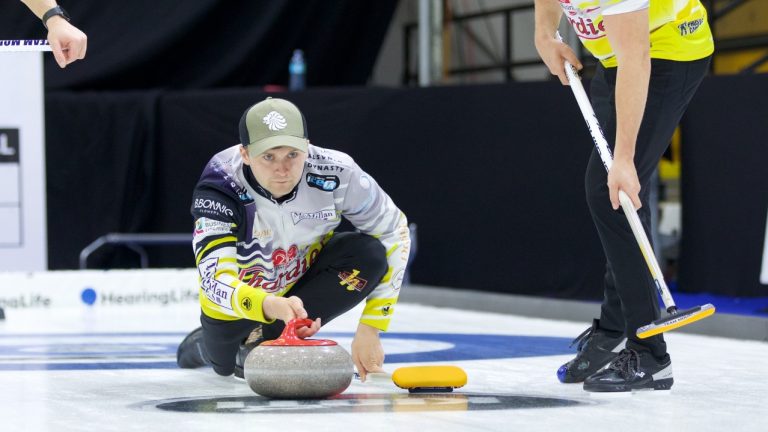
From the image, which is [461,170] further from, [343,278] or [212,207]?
[212,207]

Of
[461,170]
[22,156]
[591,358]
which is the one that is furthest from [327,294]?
[461,170]

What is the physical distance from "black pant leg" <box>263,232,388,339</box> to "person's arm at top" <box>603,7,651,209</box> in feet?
2.29

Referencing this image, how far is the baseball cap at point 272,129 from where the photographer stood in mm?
2742

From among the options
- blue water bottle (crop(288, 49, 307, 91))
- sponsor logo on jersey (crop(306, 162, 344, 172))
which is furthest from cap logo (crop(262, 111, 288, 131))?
blue water bottle (crop(288, 49, 307, 91))

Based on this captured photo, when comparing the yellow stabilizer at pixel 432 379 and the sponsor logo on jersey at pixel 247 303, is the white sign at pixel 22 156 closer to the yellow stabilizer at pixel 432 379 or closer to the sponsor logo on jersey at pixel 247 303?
the sponsor logo on jersey at pixel 247 303

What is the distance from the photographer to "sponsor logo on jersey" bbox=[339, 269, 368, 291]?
10.2 ft

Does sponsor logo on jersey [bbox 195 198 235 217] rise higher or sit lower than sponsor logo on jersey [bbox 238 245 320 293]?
higher

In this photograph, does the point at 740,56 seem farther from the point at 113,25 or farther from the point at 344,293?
the point at 344,293

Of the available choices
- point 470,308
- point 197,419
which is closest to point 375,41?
point 470,308

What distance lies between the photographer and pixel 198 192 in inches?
115

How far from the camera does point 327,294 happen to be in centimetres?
315

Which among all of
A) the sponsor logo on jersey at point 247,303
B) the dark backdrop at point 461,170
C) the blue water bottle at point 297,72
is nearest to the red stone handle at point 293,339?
the sponsor logo on jersey at point 247,303

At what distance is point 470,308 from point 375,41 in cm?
311

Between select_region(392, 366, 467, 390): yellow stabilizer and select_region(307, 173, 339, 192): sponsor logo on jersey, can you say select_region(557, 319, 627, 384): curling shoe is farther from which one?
select_region(307, 173, 339, 192): sponsor logo on jersey
